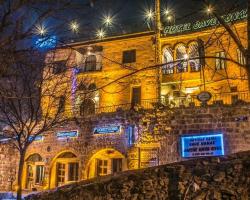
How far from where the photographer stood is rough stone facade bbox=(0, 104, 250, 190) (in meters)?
21.3

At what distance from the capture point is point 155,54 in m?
27.7

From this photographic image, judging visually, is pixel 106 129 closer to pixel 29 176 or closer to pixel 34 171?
pixel 34 171

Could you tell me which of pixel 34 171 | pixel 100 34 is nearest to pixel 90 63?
pixel 100 34

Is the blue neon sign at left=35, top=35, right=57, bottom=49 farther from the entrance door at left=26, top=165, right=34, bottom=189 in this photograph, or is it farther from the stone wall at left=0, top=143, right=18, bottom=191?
the stone wall at left=0, top=143, right=18, bottom=191

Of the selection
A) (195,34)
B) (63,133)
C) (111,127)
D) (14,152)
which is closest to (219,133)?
(111,127)

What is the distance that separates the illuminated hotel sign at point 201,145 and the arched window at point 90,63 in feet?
37.9

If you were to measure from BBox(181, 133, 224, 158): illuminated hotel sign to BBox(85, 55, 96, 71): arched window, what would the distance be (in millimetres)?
11551

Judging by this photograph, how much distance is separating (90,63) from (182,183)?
78.3ft

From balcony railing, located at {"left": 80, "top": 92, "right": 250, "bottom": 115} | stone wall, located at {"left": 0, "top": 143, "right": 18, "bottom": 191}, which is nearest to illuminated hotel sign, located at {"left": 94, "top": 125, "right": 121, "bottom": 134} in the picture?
balcony railing, located at {"left": 80, "top": 92, "right": 250, "bottom": 115}

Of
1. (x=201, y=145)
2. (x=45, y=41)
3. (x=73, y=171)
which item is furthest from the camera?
(x=73, y=171)

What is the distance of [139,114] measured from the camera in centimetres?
2378

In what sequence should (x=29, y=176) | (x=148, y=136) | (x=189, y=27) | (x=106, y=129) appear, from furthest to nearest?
1. (x=29, y=176)
2. (x=189, y=27)
3. (x=106, y=129)
4. (x=148, y=136)

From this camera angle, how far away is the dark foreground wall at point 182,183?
682 cm

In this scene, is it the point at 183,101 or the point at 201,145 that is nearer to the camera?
the point at 201,145
